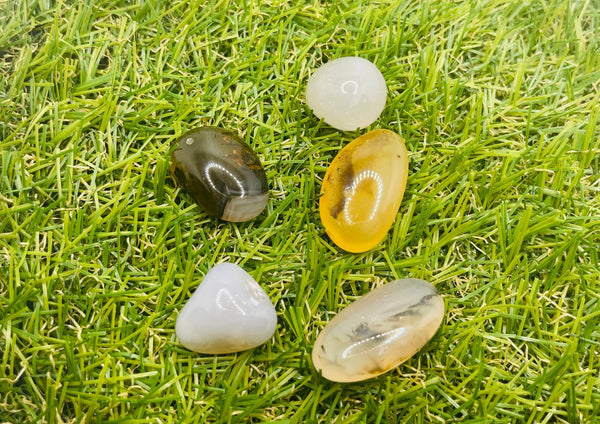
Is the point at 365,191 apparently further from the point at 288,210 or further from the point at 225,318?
the point at 225,318

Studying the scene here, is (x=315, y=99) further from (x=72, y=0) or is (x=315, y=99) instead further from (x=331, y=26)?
(x=72, y=0)

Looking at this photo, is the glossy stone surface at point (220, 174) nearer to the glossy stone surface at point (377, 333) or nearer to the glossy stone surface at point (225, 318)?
the glossy stone surface at point (225, 318)

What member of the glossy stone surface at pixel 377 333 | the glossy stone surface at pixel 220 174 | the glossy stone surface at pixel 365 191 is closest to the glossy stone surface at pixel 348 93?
the glossy stone surface at pixel 365 191

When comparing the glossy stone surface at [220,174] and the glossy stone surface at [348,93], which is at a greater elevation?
the glossy stone surface at [348,93]

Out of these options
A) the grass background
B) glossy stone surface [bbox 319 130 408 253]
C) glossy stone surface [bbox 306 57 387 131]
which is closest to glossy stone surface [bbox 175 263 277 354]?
the grass background

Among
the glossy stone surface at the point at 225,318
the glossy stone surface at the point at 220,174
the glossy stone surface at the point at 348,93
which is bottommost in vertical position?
the glossy stone surface at the point at 225,318

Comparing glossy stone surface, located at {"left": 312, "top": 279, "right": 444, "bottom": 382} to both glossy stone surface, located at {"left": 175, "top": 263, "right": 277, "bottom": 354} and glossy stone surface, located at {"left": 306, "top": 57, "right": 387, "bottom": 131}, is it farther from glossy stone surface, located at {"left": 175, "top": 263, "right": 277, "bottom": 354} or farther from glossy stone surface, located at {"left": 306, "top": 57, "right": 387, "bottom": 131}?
glossy stone surface, located at {"left": 306, "top": 57, "right": 387, "bottom": 131}

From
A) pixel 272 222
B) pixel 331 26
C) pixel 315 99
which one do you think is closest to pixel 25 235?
pixel 272 222
